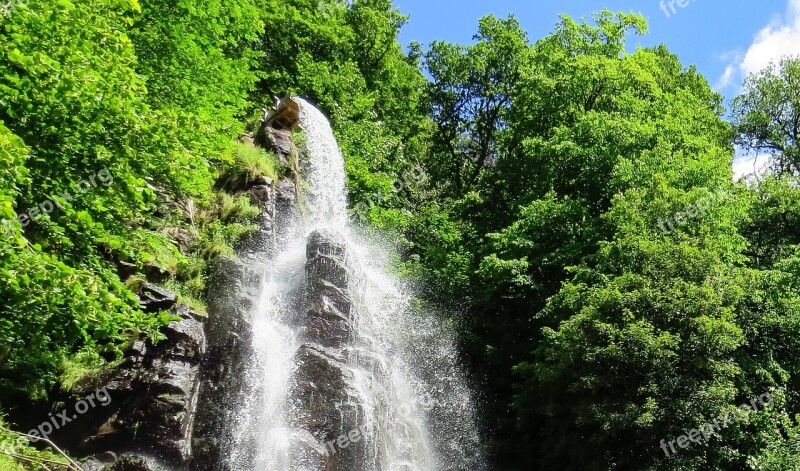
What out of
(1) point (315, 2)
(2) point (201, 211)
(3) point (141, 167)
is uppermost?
(1) point (315, 2)

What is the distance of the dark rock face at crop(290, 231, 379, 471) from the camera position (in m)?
12.2

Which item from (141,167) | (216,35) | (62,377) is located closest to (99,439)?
(62,377)

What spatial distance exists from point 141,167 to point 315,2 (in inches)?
872

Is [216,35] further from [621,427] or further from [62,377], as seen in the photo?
[621,427]

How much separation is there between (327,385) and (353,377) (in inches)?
25.4

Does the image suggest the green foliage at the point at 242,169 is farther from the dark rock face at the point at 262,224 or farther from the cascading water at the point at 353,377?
the cascading water at the point at 353,377

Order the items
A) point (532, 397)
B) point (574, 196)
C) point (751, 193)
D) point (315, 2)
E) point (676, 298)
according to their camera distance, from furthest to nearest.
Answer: point (315, 2) < point (574, 196) < point (751, 193) < point (532, 397) < point (676, 298)

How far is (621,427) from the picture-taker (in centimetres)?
1212

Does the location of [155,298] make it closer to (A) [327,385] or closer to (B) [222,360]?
(B) [222,360]

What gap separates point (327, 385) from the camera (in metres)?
12.9

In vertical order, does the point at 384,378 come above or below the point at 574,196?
below

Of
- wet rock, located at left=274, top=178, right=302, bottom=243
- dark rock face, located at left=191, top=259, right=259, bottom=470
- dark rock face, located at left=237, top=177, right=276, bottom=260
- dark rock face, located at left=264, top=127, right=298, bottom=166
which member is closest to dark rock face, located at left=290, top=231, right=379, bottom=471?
dark rock face, located at left=191, top=259, right=259, bottom=470

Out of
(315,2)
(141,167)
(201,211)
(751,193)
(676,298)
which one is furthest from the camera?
(315,2)

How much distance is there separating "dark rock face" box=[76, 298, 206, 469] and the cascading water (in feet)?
3.61
